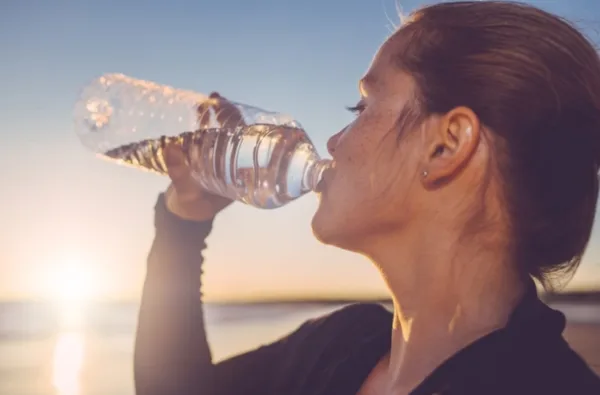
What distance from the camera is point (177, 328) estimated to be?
963 mm

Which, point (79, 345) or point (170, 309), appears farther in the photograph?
point (79, 345)

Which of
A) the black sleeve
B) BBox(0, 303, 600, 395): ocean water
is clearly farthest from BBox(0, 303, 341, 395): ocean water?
the black sleeve

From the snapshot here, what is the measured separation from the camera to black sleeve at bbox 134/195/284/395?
0.96 meters

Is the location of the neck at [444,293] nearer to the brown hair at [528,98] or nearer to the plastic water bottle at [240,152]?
the brown hair at [528,98]

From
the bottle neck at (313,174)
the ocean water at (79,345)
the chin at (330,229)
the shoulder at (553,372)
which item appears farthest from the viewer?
the ocean water at (79,345)

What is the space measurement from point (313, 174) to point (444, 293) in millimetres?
243

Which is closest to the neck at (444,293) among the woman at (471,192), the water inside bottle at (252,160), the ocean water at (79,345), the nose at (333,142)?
the woman at (471,192)

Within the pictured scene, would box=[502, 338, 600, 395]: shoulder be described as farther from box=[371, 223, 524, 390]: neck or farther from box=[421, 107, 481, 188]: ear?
box=[421, 107, 481, 188]: ear

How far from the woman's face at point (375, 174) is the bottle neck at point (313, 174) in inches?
4.5

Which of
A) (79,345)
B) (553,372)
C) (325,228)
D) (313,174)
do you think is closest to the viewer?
(553,372)

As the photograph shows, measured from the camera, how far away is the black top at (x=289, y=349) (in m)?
0.68

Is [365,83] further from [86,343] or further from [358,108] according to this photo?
[86,343]

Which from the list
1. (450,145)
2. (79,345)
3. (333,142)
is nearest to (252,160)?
(333,142)

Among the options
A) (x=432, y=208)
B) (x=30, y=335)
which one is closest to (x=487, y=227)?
(x=432, y=208)
